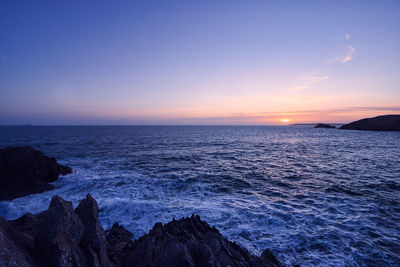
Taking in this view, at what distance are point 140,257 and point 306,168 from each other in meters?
24.0

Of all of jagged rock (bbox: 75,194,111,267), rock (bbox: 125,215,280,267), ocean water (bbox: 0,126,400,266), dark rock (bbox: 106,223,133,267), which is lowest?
ocean water (bbox: 0,126,400,266)

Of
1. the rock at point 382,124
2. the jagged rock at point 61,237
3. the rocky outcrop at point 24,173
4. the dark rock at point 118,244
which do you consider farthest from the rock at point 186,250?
the rock at point 382,124

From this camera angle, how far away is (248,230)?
9.84m

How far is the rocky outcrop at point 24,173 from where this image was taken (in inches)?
615

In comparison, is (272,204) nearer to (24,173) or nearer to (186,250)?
(186,250)

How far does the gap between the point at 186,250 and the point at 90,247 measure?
3010 millimetres

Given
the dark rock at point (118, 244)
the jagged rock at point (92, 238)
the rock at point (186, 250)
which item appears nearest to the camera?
the jagged rock at point (92, 238)

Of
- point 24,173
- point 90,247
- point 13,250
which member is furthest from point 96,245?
point 24,173

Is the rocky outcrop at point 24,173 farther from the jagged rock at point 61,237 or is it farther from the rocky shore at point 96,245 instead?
the jagged rock at point 61,237

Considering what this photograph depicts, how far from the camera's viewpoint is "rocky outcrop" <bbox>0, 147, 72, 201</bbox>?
15.6 meters

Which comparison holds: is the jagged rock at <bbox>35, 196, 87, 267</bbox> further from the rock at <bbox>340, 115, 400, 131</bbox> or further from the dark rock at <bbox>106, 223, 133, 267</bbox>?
the rock at <bbox>340, 115, 400, 131</bbox>

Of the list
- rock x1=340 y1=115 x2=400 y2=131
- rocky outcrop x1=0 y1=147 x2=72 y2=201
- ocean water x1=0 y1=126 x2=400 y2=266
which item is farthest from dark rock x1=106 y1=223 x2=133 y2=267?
rock x1=340 y1=115 x2=400 y2=131

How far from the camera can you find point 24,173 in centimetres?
1731

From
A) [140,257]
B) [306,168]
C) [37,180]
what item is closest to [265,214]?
[140,257]
